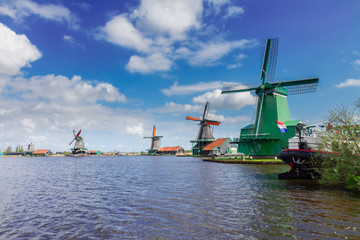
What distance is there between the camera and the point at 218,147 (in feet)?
276

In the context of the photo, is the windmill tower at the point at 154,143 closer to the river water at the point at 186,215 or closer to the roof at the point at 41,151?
the roof at the point at 41,151

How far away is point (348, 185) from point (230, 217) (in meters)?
9.39

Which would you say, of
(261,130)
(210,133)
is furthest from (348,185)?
(210,133)

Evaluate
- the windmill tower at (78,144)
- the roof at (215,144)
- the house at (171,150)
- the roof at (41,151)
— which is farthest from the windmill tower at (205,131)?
the roof at (41,151)

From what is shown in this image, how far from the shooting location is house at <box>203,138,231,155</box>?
83.9 meters

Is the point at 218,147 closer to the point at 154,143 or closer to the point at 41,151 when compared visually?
the point at 154,143

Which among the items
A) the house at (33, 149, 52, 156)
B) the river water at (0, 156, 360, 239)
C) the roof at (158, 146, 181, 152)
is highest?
the roof at (158, 146, 181, 152)

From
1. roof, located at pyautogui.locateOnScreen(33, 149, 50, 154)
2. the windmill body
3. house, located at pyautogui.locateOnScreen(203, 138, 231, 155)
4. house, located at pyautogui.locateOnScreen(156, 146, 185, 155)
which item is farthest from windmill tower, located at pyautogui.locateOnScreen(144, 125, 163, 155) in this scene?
roof, located at pyautogui.locateOnScreen(33, 149, 50, 154)

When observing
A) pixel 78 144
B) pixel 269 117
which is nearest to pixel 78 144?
pixel 78 144

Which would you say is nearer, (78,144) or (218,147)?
(218,147)

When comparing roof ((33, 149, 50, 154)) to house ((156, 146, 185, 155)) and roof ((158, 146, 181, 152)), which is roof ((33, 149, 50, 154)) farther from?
roof ((158, 146, 181, 152))

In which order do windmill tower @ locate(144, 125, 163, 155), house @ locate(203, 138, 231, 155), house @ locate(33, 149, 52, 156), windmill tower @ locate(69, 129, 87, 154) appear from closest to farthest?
house @ locate(203, 138, 231, 155) → windmill tower @ locate(69, 129, 87, 154) → windmill tower @ locate(144, 125, 163, 155) → house @ locate(33, 149, 52, 156)

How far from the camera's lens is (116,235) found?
315 inches

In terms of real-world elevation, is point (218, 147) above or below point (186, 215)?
above
